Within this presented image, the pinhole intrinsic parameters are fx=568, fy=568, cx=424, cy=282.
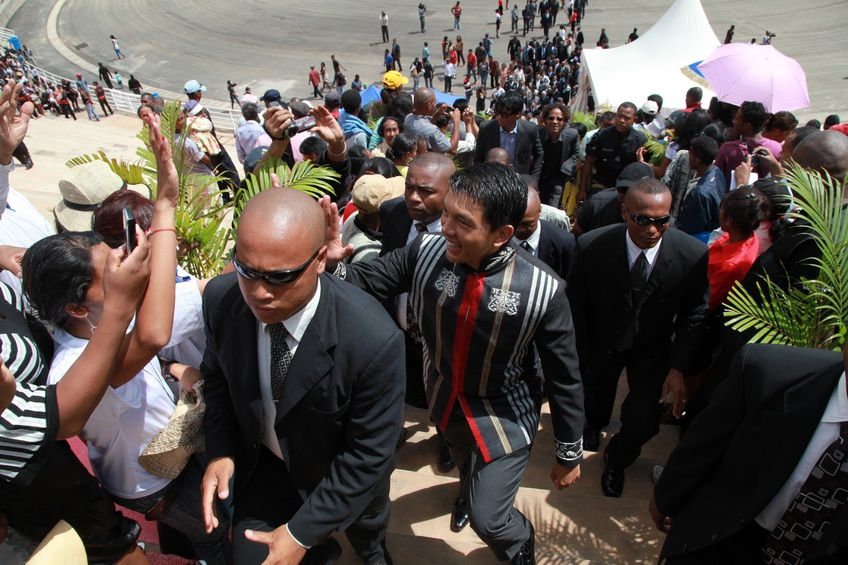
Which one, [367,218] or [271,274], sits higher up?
A: [271,274]

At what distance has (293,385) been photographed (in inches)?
87.8

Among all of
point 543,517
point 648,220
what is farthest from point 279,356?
point 648,220

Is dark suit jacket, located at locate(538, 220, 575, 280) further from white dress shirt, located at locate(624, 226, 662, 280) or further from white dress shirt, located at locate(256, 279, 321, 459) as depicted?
white dress shirt, located at locate(256, 279, 321, 459)

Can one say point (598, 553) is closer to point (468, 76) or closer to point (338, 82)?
point (338, 82)

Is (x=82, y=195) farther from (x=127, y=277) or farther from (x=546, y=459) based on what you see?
(x=546, y=459)

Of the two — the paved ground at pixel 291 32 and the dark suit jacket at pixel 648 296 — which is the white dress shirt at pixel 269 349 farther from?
the paved ground at pixel 291 32

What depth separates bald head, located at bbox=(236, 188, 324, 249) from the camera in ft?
6.72

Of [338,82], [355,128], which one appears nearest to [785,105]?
[355,128]

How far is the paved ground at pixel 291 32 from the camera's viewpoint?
29.5 m

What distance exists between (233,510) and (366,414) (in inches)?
34.0

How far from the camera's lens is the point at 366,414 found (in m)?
2.33

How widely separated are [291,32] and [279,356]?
38.8 metres

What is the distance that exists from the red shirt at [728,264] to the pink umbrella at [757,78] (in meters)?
4.37

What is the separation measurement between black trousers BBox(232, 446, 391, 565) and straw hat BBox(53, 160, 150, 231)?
79.5 inches
